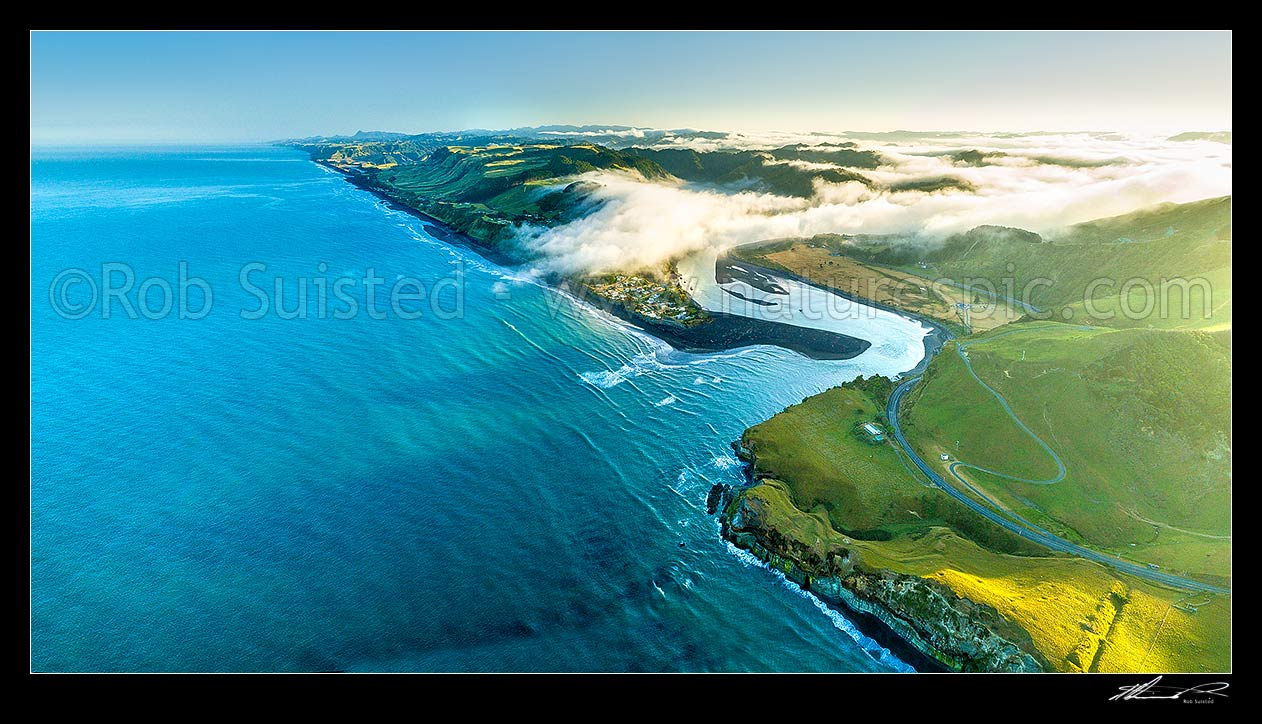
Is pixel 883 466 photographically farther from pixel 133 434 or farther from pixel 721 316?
pixel 133 434

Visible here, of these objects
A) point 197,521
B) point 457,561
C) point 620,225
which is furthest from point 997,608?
point 620,225

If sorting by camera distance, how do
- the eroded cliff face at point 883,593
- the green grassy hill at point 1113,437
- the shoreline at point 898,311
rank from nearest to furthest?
the eroded cliff face at point 883,593 < the green grassy hill at point 1113,437 < the shoreline at point 898,311

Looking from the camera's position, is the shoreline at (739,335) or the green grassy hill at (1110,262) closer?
the green grassy hill at (1110,262)
